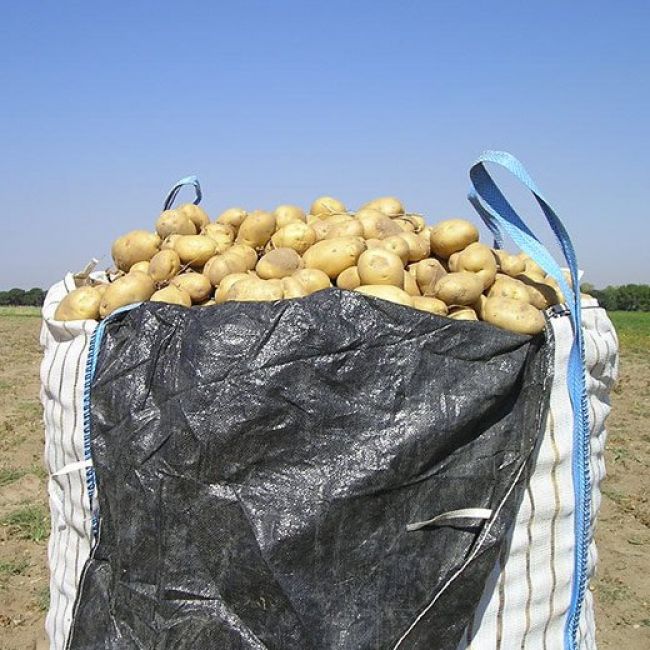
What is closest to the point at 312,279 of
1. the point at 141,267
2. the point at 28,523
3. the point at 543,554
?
the point at 141,267

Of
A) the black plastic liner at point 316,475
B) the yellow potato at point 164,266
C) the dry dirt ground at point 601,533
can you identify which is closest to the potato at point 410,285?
the black plastic liner at point 316,475

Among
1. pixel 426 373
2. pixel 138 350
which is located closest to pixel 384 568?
pixel 426 373

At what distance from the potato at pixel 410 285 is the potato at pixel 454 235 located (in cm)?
16

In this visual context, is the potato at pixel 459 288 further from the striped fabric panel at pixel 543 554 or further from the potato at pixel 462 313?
the striped fabric panel at pixel 543 554

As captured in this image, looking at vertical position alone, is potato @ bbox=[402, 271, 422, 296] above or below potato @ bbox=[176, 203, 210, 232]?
below

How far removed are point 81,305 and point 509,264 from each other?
123 centimetres

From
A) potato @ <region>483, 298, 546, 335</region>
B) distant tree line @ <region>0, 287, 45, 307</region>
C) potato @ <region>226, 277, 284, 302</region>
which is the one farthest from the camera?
distant tree line @ <region>0, 287, 45, 307</region>

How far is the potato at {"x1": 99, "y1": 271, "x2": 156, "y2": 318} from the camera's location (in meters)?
1.92

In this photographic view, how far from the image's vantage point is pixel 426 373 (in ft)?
5.14

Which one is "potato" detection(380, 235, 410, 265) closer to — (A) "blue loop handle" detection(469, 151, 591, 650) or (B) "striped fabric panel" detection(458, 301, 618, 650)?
(A) "blue loop handle" detection(469, 151, 591, 650)

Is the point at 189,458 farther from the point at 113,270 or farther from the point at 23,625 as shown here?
the point at 23,625

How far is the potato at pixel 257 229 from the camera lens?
2252mm

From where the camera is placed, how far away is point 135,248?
7.48 ft

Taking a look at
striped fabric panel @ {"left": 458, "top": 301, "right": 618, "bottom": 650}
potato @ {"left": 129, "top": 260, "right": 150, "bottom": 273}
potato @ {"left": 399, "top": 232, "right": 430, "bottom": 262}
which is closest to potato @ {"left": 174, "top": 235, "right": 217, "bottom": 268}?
potato @ {"left": 129, "top": 260, "right": 150, "bottom": 273}
